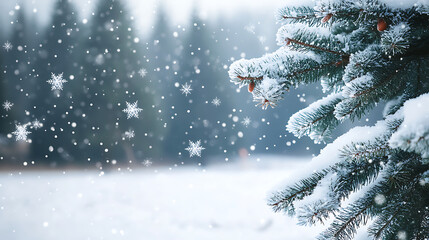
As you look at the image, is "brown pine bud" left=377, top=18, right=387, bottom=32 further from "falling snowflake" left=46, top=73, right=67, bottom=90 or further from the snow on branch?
"falling snowflake" left=46, top=73, right=67, bottom=90

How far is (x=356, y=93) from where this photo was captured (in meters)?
0.86

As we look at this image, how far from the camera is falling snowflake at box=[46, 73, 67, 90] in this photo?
9297mm

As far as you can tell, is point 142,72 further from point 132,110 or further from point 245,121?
point 245,121

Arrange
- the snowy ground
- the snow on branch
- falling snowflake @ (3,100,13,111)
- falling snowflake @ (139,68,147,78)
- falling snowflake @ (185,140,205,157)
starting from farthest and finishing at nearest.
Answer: falling snowflake @ (185,140,205,157) → falling snowflake @ (139,68,147,78) → falling snowflake @ (3,100,13,111) → the snowy ground → the snow on branch

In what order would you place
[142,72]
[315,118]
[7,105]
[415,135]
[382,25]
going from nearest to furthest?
[415,135] → [382,25] → [315,118] → [7,105] → [142,72]

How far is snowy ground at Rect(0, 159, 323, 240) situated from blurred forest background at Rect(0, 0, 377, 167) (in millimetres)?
1113

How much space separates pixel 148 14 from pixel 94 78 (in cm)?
279

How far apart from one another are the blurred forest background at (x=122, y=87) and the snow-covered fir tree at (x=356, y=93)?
29.1 feet

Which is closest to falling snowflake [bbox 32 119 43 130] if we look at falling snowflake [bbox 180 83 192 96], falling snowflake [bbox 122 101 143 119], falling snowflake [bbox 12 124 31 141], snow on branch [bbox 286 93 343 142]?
falling snowflake [bbox 12 124 31 141]

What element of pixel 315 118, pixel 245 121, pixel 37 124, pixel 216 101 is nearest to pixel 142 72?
pixel 216 101

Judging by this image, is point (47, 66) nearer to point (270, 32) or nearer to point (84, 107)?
point (84, 107)

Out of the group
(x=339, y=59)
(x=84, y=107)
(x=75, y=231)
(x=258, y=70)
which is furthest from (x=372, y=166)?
(x=84, y=107)

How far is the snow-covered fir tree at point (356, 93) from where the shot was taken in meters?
0.82

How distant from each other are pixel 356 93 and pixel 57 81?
10170 mm
